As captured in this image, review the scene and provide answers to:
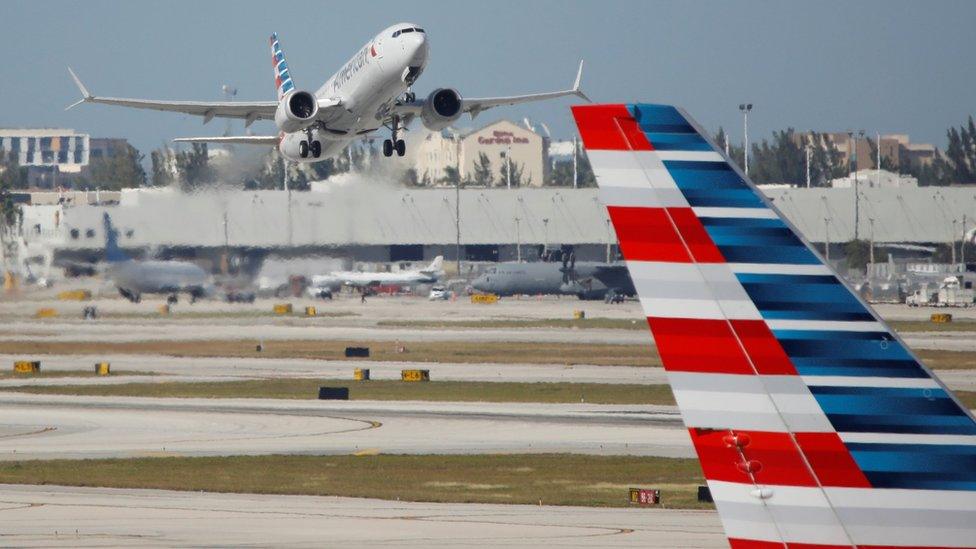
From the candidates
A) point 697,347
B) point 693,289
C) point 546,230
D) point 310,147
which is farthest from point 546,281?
point 697,347

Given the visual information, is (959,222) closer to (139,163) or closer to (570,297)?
(570,297)

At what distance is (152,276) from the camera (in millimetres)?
73750

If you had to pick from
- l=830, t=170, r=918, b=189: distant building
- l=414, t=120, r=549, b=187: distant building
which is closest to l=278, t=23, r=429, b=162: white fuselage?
l=830, t=170, r=918, b=189: distant building

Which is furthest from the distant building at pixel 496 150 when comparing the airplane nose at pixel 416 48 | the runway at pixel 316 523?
the runway at pixel 316 523

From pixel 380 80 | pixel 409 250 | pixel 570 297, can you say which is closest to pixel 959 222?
pixel 570 297

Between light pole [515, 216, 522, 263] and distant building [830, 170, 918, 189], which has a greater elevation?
distant building [830, 170, 918, 189]

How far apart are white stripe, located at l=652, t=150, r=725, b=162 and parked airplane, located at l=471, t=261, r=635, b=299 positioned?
107 m

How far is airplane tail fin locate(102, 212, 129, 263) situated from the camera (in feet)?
215

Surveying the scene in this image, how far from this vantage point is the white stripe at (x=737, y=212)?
8.30 metres

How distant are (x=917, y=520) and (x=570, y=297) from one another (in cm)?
12152

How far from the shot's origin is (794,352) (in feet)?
26.8

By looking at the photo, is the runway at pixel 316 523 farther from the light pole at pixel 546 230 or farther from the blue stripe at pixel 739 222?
the light pole at pixel 546 230

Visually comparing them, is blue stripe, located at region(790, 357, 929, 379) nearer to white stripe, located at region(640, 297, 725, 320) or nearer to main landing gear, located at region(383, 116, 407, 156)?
white stripe, located at region(640, 297, 725, 320)

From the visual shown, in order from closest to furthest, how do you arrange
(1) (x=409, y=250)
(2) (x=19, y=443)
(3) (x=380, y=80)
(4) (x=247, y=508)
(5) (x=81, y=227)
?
(4) (x=247, y=508)
(2) (x=19, y=443)
(3) (x=380, y=80)
(5) (x=81, y=227)
(1) (x=409, y=250)
